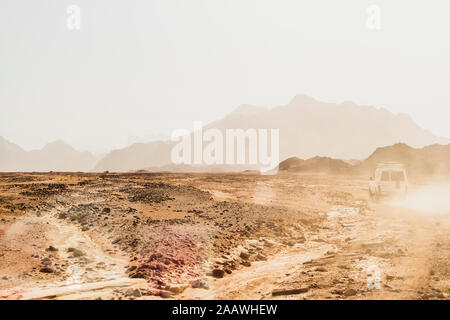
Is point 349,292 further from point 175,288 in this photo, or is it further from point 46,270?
point 46,270

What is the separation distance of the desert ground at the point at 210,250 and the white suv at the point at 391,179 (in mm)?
2673

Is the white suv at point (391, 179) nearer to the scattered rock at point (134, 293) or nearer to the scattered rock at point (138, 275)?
the scattered rock at point (138, 275)

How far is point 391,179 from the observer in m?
21.6

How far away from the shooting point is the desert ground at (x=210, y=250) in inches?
285

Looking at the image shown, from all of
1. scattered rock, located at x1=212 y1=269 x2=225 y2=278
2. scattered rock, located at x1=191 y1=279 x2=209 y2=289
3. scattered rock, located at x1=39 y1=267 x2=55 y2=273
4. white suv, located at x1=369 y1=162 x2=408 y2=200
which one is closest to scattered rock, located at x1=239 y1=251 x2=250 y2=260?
scattered rock, located at x1=212 y1=269 x2=225 y2=278

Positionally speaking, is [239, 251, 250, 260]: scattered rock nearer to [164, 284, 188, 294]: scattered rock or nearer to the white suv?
[164, 284, 188, 294]: scattered rock

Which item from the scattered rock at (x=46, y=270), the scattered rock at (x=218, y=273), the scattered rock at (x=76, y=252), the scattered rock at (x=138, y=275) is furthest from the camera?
the scattered rock at (x=76, y=252)

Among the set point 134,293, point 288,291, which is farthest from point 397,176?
point 134,293

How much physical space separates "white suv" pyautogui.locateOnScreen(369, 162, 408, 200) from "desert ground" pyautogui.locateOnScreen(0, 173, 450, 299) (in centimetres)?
267

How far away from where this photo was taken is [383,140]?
192 m

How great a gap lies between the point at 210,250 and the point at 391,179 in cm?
1630

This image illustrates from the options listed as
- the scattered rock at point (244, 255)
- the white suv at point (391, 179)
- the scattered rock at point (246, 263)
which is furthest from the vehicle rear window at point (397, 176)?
the scattered rock at point (246, 263)
